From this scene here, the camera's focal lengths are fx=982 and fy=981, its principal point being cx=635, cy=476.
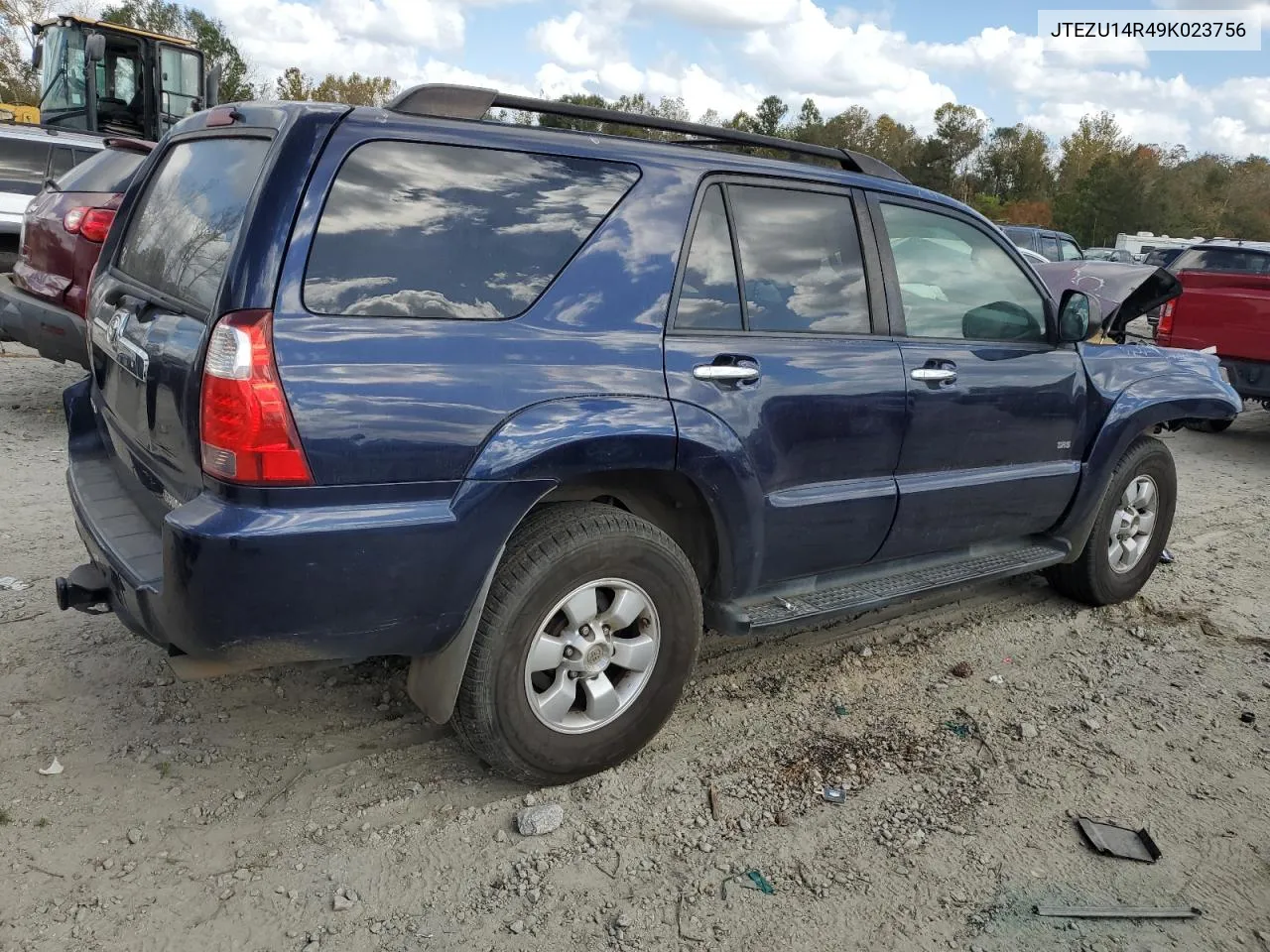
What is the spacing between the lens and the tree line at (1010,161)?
139 feet

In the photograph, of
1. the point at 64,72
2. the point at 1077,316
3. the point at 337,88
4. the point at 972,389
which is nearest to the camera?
the point at 972,389

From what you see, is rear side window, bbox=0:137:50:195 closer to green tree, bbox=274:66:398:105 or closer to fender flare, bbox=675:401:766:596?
fender flare, bbox=675:401:766:596

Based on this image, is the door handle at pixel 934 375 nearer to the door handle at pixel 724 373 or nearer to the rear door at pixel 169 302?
the door handle at pixel 724 373

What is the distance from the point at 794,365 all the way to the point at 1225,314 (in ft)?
23.8

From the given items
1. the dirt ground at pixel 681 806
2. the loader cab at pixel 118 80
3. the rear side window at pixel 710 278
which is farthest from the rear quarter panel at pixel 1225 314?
the loader cab at pixel 118 80

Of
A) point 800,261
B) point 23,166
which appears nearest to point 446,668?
point 800,261

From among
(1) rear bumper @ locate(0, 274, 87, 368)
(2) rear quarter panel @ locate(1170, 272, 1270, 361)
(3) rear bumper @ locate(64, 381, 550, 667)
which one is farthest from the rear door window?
(2) rear quarter panel @ locate(1170, 272, 1270, 361)

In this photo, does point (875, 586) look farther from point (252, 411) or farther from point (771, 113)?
point (771, 113)

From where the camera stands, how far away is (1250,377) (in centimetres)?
845

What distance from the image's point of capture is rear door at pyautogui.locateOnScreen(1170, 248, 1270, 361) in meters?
8.38

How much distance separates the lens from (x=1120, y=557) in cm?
467

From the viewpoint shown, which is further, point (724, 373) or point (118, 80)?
point (118, 80)

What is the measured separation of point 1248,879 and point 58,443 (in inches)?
258

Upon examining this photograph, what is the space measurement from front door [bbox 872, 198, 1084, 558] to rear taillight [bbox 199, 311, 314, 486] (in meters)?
2.16
